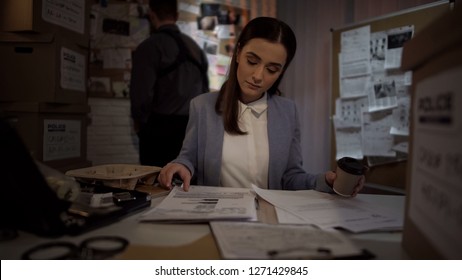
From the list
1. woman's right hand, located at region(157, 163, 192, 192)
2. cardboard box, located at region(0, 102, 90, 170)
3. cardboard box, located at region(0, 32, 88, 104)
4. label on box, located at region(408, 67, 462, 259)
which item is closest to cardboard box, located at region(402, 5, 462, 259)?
label on box, located at region(408, 67, 462, 259)

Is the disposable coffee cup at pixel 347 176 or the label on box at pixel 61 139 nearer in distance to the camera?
the disposable coffee cup at pixel 347 176

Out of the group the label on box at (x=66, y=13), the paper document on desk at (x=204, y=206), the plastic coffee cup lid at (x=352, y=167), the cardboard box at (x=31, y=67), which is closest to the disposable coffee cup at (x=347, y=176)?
the plastic coffee cup lid at (x=352, y=167)

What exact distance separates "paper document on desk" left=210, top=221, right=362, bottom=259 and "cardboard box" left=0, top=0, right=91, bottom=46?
1.29 metres

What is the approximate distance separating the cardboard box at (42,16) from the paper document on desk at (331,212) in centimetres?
119

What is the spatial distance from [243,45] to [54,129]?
3.17 ft

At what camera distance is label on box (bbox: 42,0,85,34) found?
4.66 feet

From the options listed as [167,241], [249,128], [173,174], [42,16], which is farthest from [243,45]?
[42,16]

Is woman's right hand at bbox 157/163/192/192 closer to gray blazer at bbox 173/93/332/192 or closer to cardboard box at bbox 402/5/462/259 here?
gray blazer at bbox 173/93/332/192

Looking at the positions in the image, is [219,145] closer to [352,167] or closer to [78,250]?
[352,167]

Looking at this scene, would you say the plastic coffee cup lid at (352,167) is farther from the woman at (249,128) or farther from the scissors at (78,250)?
the scissors at (78,250)

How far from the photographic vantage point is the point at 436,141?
1.24 ft

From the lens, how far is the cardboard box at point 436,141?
1.12 feet

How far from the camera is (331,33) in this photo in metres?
2.17

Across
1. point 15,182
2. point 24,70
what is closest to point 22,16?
point 24,70
